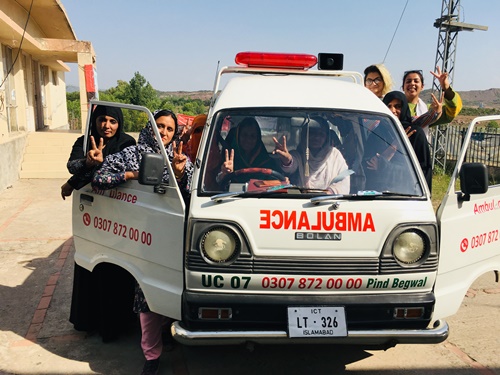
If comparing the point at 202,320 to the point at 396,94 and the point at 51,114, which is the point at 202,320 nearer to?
the point at 396,94

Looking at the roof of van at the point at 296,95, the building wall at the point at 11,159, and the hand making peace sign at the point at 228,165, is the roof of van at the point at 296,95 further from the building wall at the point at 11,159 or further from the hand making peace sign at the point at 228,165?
the building wall at the point at 11,159

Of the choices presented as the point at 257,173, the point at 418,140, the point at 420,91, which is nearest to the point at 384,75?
the point at 420,91

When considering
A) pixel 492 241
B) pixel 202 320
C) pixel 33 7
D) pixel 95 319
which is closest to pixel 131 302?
pixel 95 319

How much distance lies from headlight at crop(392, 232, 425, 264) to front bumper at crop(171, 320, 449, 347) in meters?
0.45

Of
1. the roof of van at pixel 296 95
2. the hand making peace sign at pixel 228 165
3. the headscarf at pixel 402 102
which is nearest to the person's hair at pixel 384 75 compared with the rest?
the headscarf at pixel 402 102

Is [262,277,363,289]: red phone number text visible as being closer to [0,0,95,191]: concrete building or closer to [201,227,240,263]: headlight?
[201,227,240,263]: headlight

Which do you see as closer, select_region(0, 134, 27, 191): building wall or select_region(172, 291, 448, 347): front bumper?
select_region(172, 291, 448, 347): front bumper

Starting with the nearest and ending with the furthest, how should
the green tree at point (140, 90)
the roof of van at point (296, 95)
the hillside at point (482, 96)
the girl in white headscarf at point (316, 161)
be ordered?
the girl in white headscarf at point (316, 161)
the roof of van at point (296, 95)
the green tree at point (140, 90)
the hillside at point (482, 96)

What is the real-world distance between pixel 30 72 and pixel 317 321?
19539 millimetres

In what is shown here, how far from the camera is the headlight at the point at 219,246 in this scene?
280 centimetres

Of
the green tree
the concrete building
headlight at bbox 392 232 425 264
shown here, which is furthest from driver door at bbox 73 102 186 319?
the green tree

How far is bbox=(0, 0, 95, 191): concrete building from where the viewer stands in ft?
42.6

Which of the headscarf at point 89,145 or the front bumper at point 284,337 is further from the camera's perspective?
the headscarf at point 89,145

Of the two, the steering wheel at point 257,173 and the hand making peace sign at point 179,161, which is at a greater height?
the hand making peace sign at point 179,161
